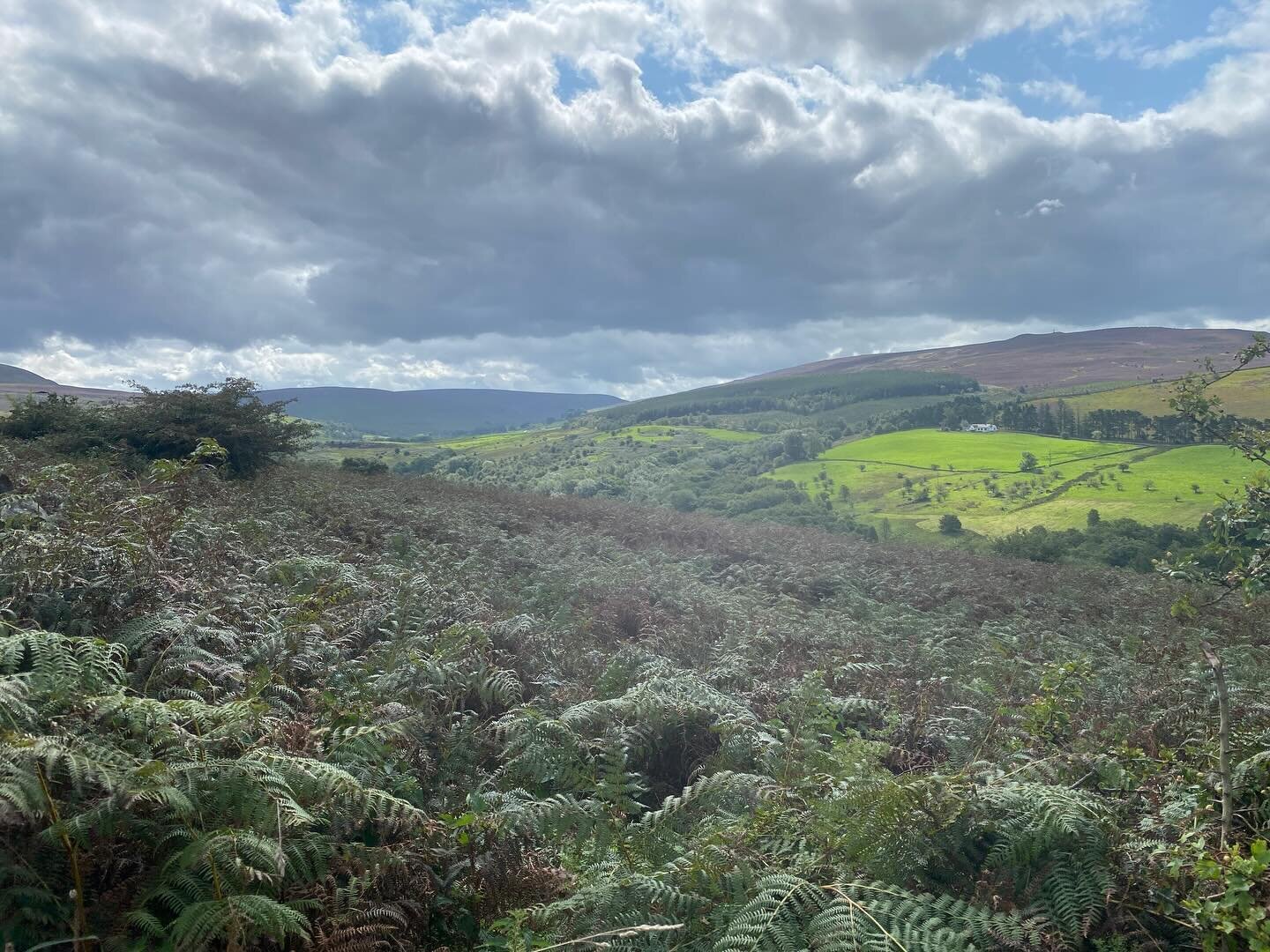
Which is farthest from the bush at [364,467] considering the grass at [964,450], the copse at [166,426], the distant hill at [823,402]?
the distant hill at [823,402]

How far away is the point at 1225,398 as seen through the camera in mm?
32812

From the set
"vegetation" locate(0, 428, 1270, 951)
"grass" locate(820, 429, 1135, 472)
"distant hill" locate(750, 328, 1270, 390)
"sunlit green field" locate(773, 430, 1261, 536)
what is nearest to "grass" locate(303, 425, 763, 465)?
"grass" locate(820, 429, 1135, 472)

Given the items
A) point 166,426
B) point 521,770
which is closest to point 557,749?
point 521,770

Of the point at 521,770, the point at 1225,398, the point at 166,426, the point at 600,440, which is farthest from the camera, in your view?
the point at 600,440

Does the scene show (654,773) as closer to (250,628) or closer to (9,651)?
(250,628)

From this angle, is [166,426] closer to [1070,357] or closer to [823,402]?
[823,402]

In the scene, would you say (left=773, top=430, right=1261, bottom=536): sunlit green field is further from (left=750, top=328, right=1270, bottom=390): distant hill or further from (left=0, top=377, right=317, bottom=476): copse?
(left=750, top=328, right=1270, bottom=390): distant hill

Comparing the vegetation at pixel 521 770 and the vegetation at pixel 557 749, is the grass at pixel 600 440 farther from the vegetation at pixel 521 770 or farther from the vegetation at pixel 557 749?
the vegetation at pixel 521 770

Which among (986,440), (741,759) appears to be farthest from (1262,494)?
(986,440)

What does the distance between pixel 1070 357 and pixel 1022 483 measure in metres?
79.5

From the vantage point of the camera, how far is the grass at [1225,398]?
3153cm

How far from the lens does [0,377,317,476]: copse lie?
13.2m

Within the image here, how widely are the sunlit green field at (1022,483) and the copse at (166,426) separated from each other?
2259cm

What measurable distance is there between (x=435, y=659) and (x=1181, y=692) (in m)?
6.89
